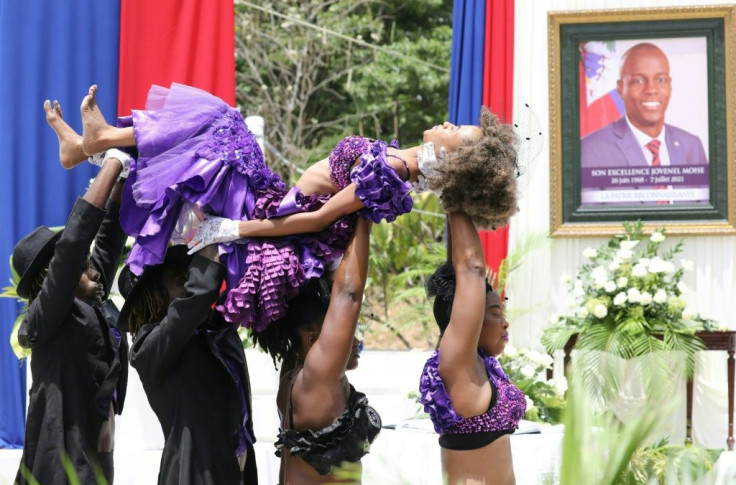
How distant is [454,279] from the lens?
3.01 meters

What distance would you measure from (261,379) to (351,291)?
2726 millimetres

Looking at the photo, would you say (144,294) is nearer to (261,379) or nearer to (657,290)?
(261,379)

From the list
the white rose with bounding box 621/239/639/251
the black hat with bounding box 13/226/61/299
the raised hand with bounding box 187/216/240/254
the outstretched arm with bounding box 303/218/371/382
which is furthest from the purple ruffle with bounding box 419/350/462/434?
the white rose with bounding box 621/239/639/251

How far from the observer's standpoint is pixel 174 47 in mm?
5672


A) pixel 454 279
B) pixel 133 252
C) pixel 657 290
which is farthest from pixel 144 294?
pixel 657 290

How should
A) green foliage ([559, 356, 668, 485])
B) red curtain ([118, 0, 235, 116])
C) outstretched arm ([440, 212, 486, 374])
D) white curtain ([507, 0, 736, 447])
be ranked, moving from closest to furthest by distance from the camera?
green foliage ([559, 356, 668, 485]) → outstretched arm ([440, 212, 486, 374]) → red curtain ([118, 0, 235, 116]) → white curtain ([507, 0, 736, 447])

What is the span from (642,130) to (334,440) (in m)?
3.75

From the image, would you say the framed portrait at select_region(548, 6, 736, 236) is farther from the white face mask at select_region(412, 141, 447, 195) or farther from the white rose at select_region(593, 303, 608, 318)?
the white face mask at select_region(412, 141, 447, 195)

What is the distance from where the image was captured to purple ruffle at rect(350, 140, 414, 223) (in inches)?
110

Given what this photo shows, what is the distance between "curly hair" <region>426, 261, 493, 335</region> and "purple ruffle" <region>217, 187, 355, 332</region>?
308 mm

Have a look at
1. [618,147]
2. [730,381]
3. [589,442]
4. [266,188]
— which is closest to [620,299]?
[730,381]

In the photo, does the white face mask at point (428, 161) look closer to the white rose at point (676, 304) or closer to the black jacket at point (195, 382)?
the black jacket at point (195, 382)

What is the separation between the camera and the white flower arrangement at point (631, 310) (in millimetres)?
5145

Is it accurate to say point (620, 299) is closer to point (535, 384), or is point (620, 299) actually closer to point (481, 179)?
point (535, 384)
